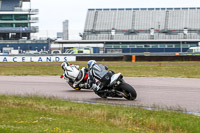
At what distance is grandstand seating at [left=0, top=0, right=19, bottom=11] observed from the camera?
302 ft

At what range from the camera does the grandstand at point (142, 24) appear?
259ft

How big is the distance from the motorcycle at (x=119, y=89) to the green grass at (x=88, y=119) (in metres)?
1.48

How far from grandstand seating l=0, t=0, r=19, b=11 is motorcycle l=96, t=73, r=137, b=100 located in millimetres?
81761

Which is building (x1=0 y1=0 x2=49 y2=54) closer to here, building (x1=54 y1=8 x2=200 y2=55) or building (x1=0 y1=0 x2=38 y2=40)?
building (x1=0 y1=0 x2=38 y2=40)

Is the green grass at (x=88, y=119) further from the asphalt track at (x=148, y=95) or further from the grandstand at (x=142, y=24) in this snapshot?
the grandstand at (x=142, y=24)

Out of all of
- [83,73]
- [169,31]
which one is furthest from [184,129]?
[169,31]

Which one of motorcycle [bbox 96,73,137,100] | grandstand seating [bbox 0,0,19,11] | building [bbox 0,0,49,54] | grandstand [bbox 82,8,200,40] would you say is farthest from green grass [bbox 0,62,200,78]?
grandstand seating [bbox 0,0,19,11]

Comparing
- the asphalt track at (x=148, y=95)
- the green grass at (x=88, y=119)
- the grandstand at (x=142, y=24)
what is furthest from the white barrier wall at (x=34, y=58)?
the grandstand at (x=142, y=24)

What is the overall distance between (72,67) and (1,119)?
7799 millimetres

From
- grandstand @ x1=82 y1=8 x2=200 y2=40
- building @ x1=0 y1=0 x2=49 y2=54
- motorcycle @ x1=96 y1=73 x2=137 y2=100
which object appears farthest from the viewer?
building @ x1=0 y1=0 x2=49 y2=54

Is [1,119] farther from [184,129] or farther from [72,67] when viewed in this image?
[72,67]

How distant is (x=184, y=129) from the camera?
8.97 m

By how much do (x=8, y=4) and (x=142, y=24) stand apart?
97.9ft

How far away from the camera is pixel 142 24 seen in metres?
83.0
